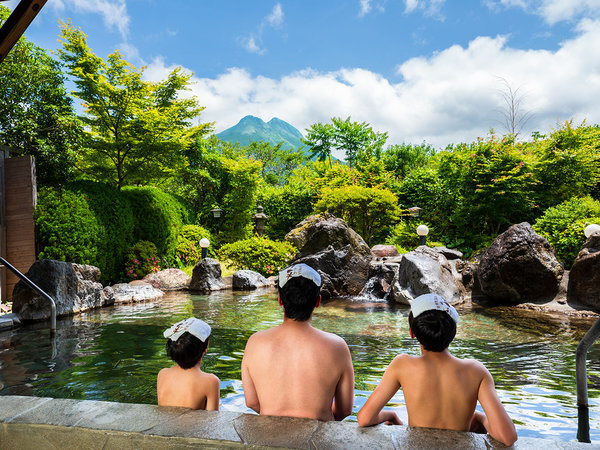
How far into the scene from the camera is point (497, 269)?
31.3 ft

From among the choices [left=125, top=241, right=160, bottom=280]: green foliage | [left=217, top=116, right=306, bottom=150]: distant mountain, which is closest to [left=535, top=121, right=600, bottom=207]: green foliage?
[left=125, top=241, right=160, bottom=280]: green foliage

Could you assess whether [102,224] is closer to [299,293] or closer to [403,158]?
[299,293]

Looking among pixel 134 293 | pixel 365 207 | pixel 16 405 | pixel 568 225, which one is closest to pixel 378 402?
pixel 16 405

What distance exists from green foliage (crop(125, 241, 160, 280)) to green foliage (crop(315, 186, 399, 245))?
7.03 meters

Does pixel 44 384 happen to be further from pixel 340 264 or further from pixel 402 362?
pixel 340 264

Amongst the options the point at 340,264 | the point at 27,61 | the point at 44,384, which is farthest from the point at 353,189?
the point at 44,384

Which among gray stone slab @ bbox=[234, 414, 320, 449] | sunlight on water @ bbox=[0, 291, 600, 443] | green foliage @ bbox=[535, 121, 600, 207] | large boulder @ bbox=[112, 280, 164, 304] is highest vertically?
green foliage @ bbox=[535, 121, 600, 207]

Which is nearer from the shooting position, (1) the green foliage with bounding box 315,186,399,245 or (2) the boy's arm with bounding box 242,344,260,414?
(2) the boy's arm with bounding box 242,344,260,414

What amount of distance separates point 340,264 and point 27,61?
446 inches

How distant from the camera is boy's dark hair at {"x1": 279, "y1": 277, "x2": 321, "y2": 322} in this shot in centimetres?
Result: 233

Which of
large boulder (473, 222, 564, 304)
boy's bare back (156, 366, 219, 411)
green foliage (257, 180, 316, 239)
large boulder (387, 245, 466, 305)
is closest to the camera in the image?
boy's bare back (156, 366, 219, 411)

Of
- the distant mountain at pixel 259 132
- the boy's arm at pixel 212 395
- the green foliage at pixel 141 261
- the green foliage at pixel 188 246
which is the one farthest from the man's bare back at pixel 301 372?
the distant mountain at pixel 259 132

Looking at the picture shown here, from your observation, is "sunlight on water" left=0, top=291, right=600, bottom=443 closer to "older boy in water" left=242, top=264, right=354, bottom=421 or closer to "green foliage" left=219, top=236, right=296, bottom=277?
"older boy in water" left=242, top=264, right=354, bottom=421

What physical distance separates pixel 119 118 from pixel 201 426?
50.6 feet
